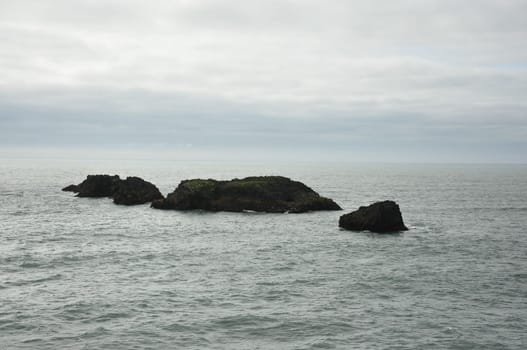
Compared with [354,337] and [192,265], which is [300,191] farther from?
[354,337]

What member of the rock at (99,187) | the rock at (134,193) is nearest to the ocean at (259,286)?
the rock at (134,193)

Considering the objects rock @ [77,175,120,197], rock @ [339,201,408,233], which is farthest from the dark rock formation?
rock @ [77,175,120,197]

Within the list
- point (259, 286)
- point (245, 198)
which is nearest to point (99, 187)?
point (245, 198)

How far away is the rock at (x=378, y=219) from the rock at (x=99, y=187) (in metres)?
57.1

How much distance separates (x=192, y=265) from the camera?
1580 inches

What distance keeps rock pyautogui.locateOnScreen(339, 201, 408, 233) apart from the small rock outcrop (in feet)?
138

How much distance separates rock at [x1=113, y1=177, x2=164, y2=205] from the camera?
287 ft

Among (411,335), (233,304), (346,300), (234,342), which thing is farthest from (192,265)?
(411,335)

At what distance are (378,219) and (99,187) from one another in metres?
63.8

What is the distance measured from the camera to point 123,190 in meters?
89.3

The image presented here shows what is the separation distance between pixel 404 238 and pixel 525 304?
79.3 ft

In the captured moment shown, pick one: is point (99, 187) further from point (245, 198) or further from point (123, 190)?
point (245, 198)

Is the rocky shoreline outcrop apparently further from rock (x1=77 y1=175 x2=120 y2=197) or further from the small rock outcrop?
rock (x1=77 y1=175 x2=120 y2=197)

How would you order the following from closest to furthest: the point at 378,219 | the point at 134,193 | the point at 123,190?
the point at 378,219 → the point at 134,193 → the point at 123,190
